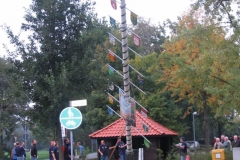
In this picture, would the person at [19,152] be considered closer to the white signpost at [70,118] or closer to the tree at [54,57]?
the tree at [54,57]

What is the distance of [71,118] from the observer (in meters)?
14.3

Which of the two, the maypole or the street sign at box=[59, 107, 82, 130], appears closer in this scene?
the street sign at box=[59, 107, 82, 130]

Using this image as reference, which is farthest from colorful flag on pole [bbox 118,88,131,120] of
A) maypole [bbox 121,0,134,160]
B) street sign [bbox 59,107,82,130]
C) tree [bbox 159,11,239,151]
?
tree [bbox 159,11,239,151]

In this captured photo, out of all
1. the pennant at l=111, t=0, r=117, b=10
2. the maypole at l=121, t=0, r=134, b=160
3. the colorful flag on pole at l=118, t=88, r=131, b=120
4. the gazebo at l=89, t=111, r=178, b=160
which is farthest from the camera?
the gazebo at l=89, t=111, r=178, b=160

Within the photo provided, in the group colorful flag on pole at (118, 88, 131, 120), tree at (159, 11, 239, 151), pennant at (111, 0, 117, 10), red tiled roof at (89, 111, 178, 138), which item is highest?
pennant at (111, 0, 117, 10)

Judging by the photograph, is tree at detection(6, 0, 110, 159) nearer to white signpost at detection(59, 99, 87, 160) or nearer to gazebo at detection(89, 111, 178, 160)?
white signpost at detection(59, 99, 87, 160)

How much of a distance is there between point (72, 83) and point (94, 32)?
99.0 inches

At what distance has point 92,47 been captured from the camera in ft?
73.1

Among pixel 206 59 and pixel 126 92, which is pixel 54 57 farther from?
pixel 206 59

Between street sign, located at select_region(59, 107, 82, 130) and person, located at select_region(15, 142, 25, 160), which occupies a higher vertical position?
street sign, located at select_region(59, 107, 82, 130)

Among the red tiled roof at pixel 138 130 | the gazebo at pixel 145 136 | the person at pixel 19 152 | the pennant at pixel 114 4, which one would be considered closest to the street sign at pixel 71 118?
the pennant at pixel 114 4

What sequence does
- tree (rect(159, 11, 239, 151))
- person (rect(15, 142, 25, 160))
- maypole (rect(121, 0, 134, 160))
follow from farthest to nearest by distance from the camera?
1. person (rect(15, 142, 25, 160))
2. tree (rect(159, 11, 239, 151))
3. maypole (rect(121, 0, 134, 160))

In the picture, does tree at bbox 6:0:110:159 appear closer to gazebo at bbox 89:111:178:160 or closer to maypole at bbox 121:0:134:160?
maypole at bbox 121:0:134:160

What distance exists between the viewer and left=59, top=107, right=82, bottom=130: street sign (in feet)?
46.8
